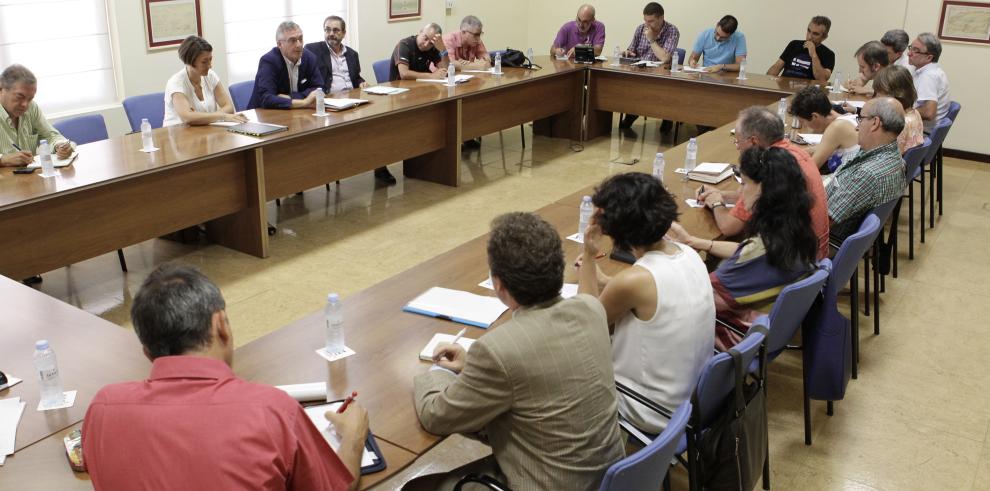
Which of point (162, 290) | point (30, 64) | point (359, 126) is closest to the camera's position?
point (162, 290)

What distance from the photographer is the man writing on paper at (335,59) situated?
6383 millimetres

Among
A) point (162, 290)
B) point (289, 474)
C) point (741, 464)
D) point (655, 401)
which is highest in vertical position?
point (162, 290)

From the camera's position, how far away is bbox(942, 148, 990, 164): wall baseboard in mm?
7984

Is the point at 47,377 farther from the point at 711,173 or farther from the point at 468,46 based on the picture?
the point at 468,46

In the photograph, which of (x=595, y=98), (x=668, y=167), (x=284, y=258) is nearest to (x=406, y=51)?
(x=595, y=98)

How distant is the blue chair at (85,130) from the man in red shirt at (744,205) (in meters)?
3.29

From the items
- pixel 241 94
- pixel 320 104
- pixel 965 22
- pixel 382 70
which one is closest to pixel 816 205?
pixel 320 104

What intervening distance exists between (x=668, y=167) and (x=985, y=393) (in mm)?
1913

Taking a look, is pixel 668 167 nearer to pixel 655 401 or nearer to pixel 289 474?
pixel 655 401

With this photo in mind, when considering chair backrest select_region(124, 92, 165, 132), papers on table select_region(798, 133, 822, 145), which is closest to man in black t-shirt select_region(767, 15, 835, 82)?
papers on table select_region(798, 133, 822, 145)

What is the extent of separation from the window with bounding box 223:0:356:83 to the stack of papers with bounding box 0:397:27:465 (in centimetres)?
572

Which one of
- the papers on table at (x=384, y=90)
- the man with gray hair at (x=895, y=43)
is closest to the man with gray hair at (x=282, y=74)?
the papers on table at (x=384, y=90)

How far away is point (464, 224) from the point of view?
575cm

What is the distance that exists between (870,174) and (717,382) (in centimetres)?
200
